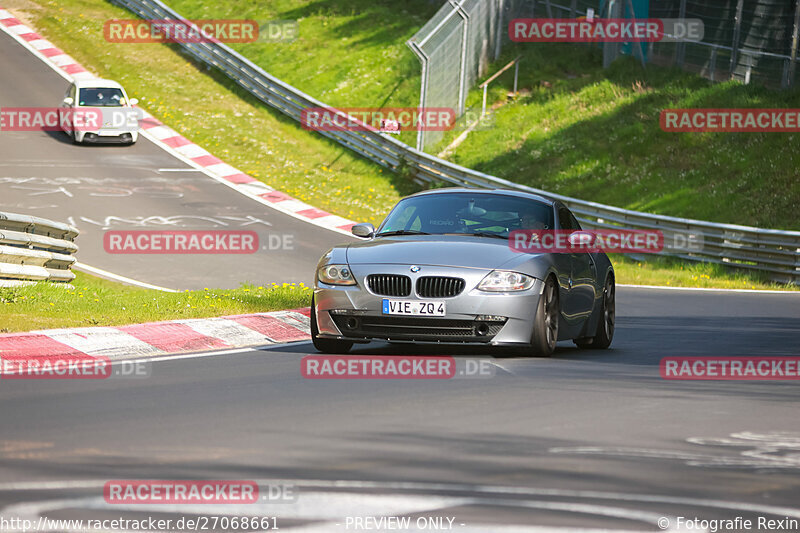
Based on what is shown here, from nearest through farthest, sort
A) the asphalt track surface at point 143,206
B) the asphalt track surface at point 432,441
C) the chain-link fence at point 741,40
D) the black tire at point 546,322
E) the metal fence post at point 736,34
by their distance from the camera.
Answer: the asphalt track surface at point 432,441
the black tire at point 546,322
the asphalt track surface at point 143,206
the chain-link fence at point 741,40
the metal fence post at point 736,34

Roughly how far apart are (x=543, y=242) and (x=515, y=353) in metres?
1.13

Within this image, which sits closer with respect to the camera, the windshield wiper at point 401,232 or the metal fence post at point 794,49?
the windshield wiper at point 401,232

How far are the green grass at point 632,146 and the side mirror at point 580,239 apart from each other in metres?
16.5

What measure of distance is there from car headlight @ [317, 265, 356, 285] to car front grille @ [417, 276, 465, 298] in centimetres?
61

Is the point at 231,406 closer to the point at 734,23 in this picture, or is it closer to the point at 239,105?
the point at 734,23

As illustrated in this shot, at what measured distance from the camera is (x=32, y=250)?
1416 cm

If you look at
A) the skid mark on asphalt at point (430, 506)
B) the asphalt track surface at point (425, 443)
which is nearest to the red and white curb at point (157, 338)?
the asphalt track surface at point (425, 443)

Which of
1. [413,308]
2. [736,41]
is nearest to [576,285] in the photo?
[413,308]

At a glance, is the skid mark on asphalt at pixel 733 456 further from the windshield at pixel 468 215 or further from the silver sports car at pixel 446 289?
the windshield at pixel 468 215

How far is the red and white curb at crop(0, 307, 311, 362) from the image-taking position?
396 inches

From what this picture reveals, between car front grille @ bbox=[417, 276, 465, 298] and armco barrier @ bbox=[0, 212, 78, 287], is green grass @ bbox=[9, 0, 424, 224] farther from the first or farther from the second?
car front grille @ bbox=[417, 276, 465, 298]

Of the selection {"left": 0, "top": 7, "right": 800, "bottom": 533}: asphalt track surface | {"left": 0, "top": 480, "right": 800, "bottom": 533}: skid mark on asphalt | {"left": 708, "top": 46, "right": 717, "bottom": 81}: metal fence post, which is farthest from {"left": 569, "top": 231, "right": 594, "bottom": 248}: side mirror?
{"left": 708, "top": 46, "right": 717, "bottom": 81}: metal fence post

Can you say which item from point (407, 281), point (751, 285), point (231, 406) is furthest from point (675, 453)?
point (751, 285)

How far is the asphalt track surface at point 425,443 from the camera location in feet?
16.3
